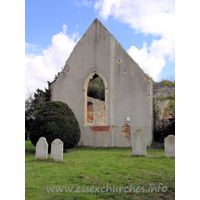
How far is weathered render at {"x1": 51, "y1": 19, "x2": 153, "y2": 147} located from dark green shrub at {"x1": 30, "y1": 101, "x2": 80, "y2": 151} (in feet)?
8.88

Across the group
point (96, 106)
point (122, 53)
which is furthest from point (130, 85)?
point (96, 106)

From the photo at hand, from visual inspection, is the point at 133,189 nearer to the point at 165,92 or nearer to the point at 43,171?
the point at 43,171

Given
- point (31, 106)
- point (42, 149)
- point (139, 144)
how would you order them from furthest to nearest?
point (31, 106), point (139, 144), point (42, 149)

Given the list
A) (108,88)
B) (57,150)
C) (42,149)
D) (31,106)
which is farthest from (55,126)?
(31,106)

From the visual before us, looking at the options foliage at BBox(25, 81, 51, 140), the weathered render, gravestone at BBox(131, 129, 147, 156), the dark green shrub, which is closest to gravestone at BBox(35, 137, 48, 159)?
the dark green shrub

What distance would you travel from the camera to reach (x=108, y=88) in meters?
13.9

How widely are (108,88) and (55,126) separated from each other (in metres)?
4.89

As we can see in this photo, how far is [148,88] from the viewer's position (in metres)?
12.9

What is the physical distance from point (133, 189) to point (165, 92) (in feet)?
39.1

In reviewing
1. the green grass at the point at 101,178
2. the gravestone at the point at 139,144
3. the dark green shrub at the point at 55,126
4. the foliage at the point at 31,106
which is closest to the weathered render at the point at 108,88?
the dark green shrub at the point at 55,126

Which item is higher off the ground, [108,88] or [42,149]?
[108,88]

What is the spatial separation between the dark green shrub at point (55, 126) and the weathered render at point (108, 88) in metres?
2.71

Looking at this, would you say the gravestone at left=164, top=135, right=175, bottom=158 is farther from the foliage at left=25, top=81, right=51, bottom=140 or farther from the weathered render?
the foliage at left=25, top=81, right=51, bottom=140

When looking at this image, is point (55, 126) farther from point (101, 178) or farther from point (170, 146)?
point (170, 146)
